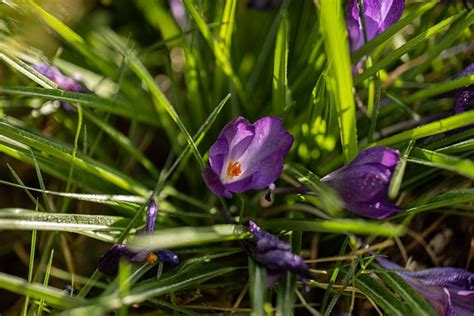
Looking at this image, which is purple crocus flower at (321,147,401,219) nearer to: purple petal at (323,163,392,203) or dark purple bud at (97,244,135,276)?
purple petal at (323,163,392,203)

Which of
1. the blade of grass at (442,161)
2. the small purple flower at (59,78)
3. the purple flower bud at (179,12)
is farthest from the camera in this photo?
the purple flower bud at (179,12)

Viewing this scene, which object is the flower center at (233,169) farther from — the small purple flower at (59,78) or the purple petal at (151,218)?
the small purple flower at (59,78)

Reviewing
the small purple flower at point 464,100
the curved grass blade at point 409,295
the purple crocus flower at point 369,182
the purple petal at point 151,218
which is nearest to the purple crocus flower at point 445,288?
the curved grass blade at point 409,295

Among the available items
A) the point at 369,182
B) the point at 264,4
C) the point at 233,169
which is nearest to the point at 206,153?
the point at 233,169

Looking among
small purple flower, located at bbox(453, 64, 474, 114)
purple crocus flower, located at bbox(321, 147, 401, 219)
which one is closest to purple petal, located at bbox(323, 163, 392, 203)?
purple crocus flower, located at bbox(321, 147, 401, 219)

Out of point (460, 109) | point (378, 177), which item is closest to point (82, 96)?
point (378, 177)

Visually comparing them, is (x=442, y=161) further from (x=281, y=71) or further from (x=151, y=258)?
(x=151, y=258)
